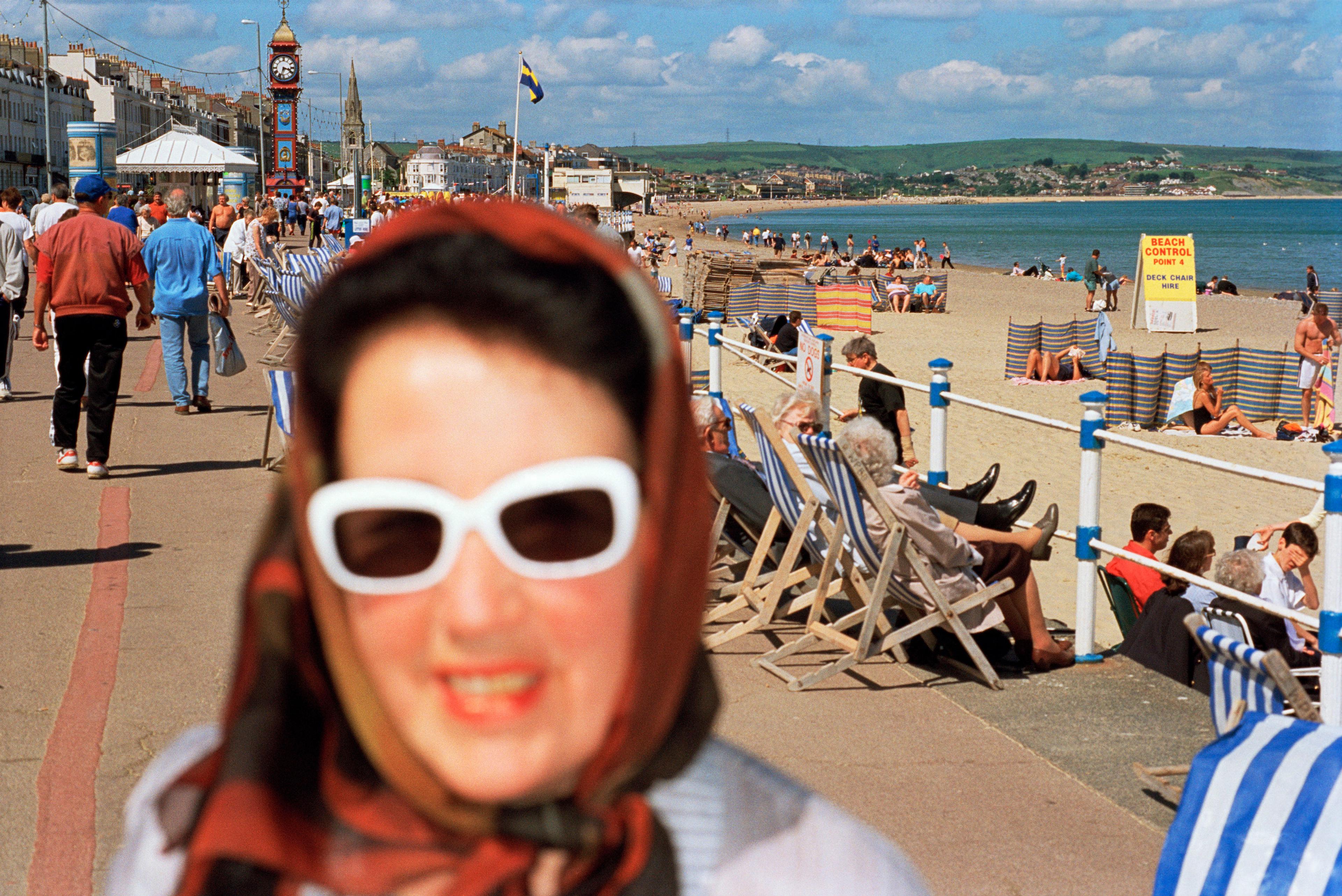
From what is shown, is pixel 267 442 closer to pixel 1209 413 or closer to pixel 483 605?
pixel 483 605

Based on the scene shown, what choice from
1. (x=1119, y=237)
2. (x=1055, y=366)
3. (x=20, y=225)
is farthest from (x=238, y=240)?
(x=1119, y=237)

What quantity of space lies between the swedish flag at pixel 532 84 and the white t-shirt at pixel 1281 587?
20890 mm

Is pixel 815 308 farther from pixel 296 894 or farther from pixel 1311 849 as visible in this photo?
pixel 296 894

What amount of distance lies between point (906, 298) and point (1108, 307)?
6488 millimetres

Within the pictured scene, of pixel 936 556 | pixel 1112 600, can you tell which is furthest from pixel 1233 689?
pixel 1112 600

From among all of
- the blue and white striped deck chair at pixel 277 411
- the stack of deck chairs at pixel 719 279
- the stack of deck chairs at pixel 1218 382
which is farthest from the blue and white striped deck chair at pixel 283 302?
the stack of deck chairs at pixel 719 279

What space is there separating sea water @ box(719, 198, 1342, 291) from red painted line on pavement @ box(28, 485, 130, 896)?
43873 mm

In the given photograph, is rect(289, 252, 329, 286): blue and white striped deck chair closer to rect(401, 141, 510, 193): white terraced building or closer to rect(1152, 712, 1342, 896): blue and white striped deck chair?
rect(1152, 712, 1342, 896): blue and white striped deck chair

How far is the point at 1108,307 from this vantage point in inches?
1379

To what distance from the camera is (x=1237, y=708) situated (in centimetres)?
358

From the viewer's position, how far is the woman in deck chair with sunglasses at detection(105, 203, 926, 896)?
76 centimetres

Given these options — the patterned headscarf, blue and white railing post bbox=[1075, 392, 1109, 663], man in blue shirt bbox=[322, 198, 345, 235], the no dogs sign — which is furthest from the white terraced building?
the patterned headscarf

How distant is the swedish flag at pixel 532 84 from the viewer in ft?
83.5

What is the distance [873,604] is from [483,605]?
4489 millimetres
